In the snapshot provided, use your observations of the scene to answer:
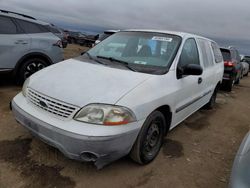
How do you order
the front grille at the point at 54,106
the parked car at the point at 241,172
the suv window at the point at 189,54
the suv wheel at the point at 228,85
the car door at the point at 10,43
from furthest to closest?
the suv wheel at the point at 228,85, the car door at the point at 10,43, the suv window at the point at 189,54, the front grille at the point at 54,106, the parked car at the point at 241,172

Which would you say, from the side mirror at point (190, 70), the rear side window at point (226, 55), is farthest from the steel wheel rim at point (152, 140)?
the rear side window at point (226, 55)

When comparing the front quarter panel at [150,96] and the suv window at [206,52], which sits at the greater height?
the suv window at [206,52]

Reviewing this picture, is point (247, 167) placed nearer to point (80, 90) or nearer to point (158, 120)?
point (158, 120)

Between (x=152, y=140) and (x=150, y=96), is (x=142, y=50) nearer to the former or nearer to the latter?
(x=150, y=96)

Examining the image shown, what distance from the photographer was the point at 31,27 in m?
6.52

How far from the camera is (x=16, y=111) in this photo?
10.7 ft

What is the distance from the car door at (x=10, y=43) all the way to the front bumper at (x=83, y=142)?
350 cm

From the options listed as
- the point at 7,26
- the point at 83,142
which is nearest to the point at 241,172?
the point at 83,142

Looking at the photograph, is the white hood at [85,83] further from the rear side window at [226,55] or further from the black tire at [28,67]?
the rear side window at [226,55]

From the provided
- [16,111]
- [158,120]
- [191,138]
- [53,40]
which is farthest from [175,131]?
[53,40]

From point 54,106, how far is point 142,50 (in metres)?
1.74

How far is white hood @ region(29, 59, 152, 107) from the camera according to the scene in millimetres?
2826

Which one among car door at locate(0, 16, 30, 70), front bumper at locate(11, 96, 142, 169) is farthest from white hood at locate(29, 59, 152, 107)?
car door at locate(0, 16, 30, 70)

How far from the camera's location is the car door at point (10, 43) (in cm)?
591
